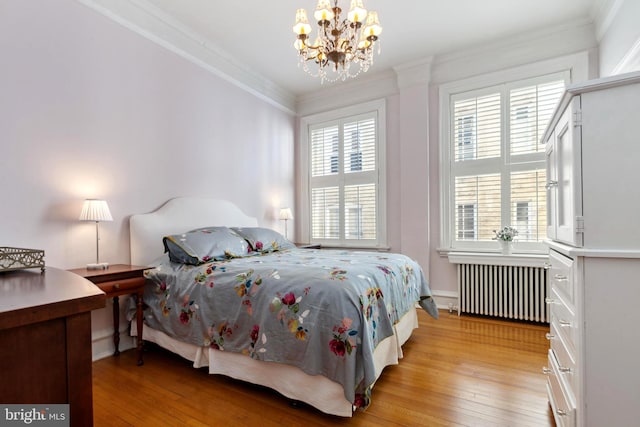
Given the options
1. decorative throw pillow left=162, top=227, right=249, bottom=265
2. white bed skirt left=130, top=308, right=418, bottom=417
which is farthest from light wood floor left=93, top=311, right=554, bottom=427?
decorative throw pillow left=162, top=227, right=249, bottom=265

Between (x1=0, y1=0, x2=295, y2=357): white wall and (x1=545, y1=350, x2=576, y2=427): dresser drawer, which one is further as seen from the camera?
(x1=0, y1=0, x2=295, y2=357): white wall

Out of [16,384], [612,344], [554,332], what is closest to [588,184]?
[612,344]

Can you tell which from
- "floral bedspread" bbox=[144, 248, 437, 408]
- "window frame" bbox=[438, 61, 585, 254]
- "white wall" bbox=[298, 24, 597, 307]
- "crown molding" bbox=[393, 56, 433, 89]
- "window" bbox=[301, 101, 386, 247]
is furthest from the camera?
"window" bbox=[301, 101, 386, 247]

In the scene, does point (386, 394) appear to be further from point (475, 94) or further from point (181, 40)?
point (181, 40)

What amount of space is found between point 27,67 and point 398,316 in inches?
124

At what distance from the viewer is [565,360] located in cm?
148

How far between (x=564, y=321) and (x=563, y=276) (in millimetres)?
210

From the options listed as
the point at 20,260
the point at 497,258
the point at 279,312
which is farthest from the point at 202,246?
the point at 497,258

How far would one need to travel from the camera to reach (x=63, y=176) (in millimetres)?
2406

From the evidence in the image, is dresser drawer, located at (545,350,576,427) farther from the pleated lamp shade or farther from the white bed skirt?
the pleated lamp shade

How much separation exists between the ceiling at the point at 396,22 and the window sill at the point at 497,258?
7.83 ft

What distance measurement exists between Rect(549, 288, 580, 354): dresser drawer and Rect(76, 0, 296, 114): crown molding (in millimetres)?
3762

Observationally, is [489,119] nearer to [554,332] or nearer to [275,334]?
[554,332]

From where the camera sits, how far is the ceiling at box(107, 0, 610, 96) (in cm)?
296
